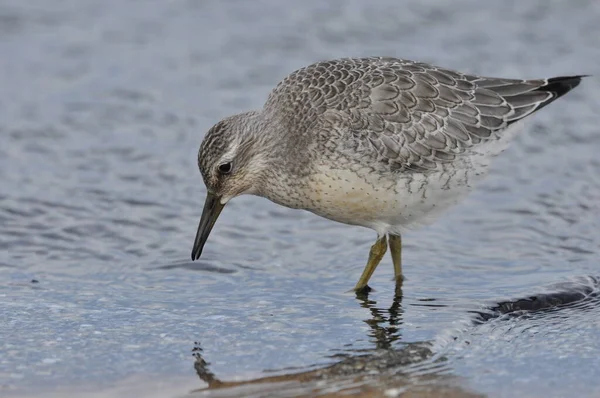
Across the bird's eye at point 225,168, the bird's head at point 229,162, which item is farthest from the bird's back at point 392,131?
the bird's eye at point 225,168

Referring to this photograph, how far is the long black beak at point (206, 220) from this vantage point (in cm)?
830

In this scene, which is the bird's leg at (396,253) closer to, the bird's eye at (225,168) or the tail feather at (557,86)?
the bird's eye at (225,168)

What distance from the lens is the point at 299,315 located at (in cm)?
769

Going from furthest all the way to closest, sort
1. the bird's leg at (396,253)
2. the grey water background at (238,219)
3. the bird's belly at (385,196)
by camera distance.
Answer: the bird's leg at (396,253) < the bird's belly at (385,196) < the grey water background at (238,219)

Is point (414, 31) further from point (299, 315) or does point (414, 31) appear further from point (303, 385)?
point (303, 385)

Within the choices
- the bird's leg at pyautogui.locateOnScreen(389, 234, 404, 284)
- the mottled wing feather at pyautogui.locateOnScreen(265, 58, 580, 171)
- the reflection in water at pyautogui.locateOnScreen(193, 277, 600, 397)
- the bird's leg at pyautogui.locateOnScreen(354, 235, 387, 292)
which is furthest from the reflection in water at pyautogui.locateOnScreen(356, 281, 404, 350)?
the mottled wing feather at pyautogui.locateOnScreen(265, 58, 580, 171)

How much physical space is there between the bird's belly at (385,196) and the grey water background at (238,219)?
583 millimetres

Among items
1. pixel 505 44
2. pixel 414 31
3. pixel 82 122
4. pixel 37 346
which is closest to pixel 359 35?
pixel 414 31

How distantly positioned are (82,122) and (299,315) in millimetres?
4720

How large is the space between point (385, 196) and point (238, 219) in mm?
2200

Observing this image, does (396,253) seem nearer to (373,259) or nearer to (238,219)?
(373,259)

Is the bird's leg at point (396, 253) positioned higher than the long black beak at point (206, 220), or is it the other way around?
the long black beak at point (206, 220)

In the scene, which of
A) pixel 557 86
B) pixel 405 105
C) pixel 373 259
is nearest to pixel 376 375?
pixel 373 259

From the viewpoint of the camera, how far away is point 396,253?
8.71m
